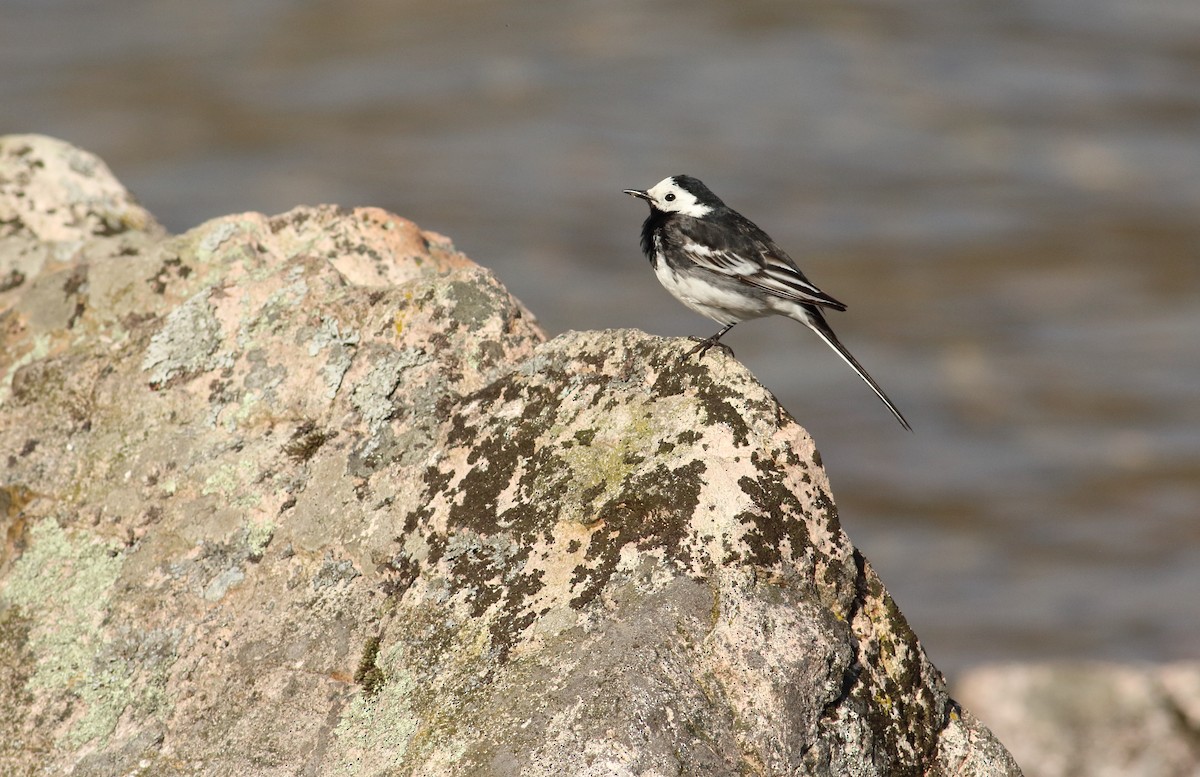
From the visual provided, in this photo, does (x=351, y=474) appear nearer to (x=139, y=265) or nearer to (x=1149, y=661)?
(x=139, y=265)

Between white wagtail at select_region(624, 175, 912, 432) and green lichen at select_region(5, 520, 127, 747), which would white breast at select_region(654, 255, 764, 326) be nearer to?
white wagtail at select_region(624, 175, 912, 432)

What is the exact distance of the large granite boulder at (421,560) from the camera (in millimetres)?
4062

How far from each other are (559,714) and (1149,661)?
9.49 meters

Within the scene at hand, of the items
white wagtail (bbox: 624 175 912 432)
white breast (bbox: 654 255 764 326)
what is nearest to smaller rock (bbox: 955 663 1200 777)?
white wagtail (bbox: 624 175 912 432)

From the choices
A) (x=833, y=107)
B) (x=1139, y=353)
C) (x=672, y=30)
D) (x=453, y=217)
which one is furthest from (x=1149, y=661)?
(x=672, y=30)

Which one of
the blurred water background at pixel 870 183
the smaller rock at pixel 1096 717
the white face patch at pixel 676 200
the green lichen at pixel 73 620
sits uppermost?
the white face patch at pixel 676 200

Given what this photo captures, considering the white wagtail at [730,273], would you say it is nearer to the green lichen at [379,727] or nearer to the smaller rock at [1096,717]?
the green lichen at [379,727]

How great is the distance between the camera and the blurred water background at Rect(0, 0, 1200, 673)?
48.3 ft

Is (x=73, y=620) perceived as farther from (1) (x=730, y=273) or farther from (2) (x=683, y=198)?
(2) (x=683, y=198)

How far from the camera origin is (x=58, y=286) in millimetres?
6266

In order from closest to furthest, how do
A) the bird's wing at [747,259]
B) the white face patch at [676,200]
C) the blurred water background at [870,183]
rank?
1. the bird's wing at [747,259]
2. the white face patch at [676,200]
3. the blurred water background at [870,183]

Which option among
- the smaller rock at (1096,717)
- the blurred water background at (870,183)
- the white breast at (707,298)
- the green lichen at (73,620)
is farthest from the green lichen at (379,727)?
the blurred water background at (870,183)

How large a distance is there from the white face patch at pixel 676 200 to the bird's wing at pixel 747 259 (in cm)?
22

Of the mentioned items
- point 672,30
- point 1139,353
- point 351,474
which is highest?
point 351,474
